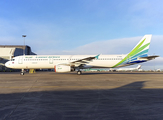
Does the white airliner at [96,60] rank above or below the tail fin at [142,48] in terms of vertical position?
below

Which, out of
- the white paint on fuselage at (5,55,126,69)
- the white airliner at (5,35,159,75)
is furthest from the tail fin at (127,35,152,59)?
the white paint on fuselage at (5,55,126,69)

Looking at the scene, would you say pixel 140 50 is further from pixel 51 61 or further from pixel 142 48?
pixel 51 61

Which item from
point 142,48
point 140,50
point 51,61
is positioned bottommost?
point 51,61

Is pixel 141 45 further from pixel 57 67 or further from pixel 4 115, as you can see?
pixel 4 115

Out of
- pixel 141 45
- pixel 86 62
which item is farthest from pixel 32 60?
pixel 141 45

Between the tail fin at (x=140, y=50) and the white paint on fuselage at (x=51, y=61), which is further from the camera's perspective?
the white paint on fuselage at (x=51, y=61)

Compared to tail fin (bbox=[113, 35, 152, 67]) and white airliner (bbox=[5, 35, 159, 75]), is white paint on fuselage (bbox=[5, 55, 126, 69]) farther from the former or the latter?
tail fin (bbox=[113, 35, 152, 67])

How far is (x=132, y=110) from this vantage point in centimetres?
467

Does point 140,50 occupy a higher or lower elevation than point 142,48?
lower

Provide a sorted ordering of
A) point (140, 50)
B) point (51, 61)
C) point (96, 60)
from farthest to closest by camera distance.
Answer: point (96, 60) < point (51, 61) < point (140, 50)

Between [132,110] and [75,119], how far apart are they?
2097 millimetres

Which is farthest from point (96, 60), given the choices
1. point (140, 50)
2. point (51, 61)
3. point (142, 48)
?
point (142, 48)

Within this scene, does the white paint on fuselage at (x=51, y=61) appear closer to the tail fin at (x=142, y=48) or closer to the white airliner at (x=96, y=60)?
the white airliner at (x=96, y=60)

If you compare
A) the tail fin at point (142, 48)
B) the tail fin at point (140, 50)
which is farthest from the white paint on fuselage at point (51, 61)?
the tail fin at point (142, 48)
